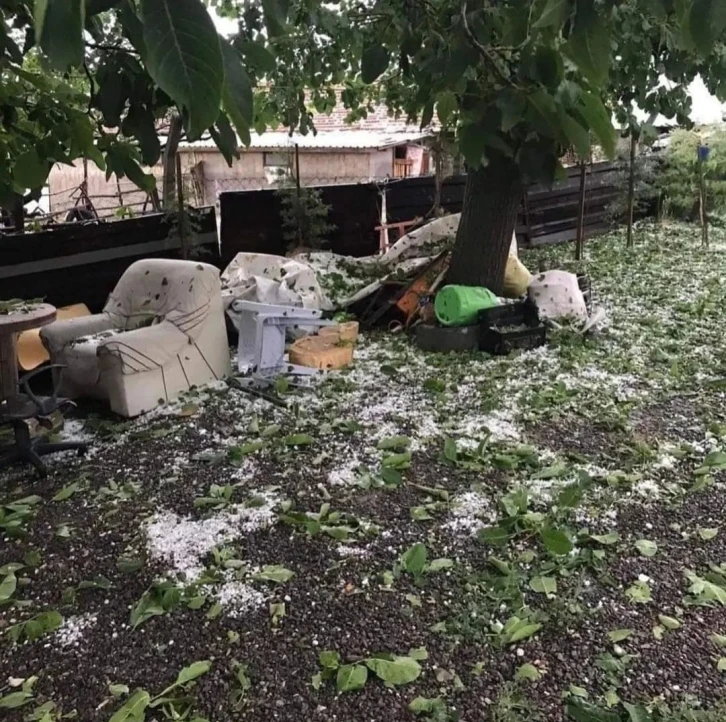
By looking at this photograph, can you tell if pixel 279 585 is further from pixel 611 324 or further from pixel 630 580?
pixel 611 324

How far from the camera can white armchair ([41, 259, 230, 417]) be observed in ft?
11.9

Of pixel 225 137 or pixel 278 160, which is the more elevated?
pixel 278 160

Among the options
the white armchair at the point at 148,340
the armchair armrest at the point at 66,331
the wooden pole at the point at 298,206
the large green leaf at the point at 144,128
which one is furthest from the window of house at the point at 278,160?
the large green leaf at the point at 144,128

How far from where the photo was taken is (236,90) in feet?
2.07

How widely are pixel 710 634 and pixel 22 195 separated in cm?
199

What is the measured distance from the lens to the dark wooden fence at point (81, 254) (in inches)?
208

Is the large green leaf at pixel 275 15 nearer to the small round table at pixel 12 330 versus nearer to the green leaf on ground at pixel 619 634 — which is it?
the green leaf on ground at pixel 619 634

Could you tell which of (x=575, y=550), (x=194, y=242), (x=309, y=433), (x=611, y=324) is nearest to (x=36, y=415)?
(x=309, y=433)

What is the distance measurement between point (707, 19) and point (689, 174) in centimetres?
986

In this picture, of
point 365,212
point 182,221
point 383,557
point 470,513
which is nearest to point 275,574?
point 383,557

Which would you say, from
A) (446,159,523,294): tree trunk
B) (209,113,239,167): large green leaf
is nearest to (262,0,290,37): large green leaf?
(209,113,239,167): large green leaf

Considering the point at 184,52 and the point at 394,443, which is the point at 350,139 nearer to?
the point at 394,443

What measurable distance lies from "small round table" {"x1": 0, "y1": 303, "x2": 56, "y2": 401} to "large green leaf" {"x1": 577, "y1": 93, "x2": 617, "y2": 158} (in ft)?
9.75

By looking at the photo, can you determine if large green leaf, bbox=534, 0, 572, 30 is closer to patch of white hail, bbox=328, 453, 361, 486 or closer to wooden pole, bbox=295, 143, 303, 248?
patch of white hail, bbox=328, 453, 361, 486
